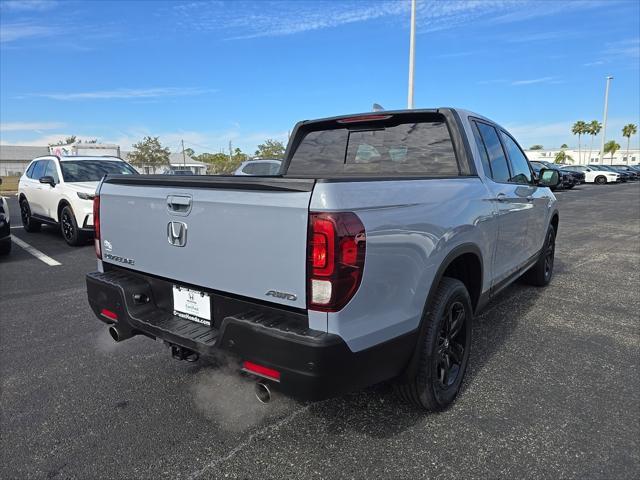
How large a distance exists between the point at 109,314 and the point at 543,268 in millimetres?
4696

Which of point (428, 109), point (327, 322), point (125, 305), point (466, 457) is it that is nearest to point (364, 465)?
point (466, 457)

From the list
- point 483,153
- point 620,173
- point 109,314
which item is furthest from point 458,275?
point 620,173

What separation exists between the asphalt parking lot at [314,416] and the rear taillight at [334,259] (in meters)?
0.96

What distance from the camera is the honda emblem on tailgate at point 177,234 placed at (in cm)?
245

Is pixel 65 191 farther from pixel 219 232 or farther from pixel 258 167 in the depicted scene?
pixel 219 232

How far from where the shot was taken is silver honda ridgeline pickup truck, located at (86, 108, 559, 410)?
77.0 inches

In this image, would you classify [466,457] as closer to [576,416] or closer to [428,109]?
[576,416]

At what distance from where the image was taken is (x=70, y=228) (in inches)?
328

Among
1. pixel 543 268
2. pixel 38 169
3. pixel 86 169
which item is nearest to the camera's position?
pixel 543 268

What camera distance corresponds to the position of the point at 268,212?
205 cm

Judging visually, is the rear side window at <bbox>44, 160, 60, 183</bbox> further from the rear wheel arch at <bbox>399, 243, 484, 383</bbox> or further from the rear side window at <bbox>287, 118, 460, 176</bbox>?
the rear wheel arch at <bbox>399, 243, 484, 383</bbox>

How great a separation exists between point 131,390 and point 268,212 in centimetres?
185

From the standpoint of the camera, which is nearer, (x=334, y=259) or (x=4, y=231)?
(x=334, y=259)

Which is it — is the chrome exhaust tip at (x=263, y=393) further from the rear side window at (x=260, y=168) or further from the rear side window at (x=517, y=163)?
the rear side window at (x=260, y=168)
